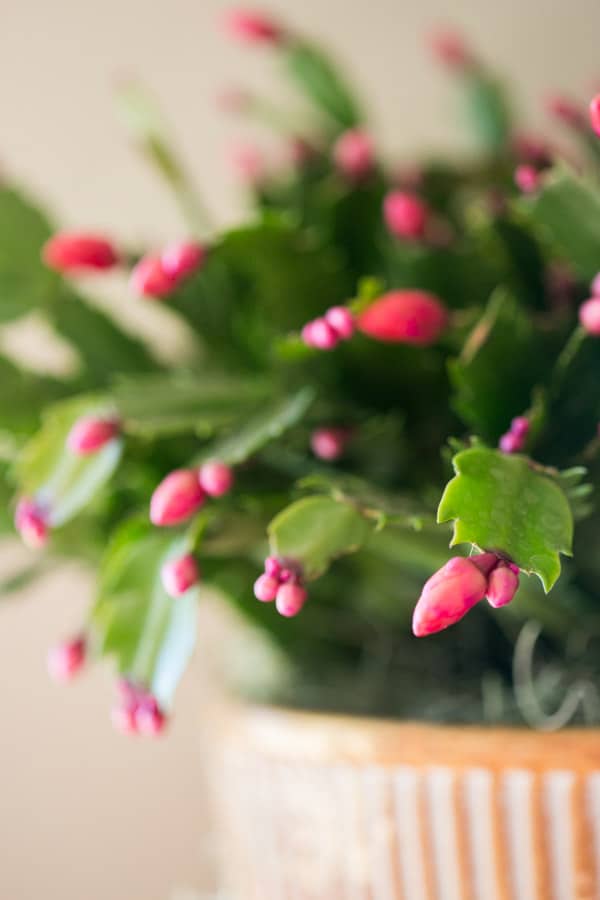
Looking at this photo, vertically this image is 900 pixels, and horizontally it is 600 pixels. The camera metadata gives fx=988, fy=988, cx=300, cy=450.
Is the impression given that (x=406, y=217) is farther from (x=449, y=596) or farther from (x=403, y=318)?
(x=449, y=596)

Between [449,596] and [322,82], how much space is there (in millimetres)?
489

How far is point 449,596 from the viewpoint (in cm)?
38

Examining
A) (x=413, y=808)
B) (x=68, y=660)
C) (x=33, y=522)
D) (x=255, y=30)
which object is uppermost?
(x=255, y=30)

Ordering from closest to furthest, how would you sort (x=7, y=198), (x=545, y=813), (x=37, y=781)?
Result: 1. (x=545, y=813)
2. (x=7, y=198)
3. (x=37, y=781)

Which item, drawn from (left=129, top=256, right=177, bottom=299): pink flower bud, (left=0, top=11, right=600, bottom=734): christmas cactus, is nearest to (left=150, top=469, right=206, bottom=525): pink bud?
(left=0, top=11, right=600, bottom=734): christmas cactus

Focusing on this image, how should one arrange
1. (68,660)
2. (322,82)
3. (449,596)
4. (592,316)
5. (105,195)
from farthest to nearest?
(105,195), (322,82), (68,660), (592,316), (449,596)

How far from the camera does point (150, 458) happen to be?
2.21 feet

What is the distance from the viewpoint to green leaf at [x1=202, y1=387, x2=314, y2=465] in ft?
1.77

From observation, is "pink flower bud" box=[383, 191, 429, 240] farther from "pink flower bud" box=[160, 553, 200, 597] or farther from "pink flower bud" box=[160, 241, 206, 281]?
"pink flower bud" box=[160, 553, 200, 597]

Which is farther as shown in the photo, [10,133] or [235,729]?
[10,133]

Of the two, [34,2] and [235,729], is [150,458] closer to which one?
[235,729]

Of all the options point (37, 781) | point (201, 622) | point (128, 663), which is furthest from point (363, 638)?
point (37, 781)

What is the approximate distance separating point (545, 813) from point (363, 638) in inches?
9.2

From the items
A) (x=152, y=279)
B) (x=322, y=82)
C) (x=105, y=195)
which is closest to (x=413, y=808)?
(x=152, y=279)
